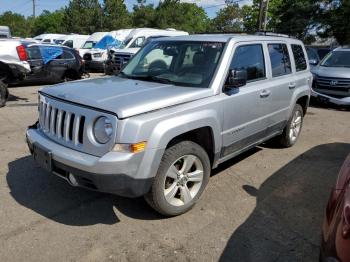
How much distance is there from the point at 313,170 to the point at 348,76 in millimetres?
5969

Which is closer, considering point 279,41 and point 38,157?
point 38,157

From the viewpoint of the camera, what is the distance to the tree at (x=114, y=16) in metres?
48.2

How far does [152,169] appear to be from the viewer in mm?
3492

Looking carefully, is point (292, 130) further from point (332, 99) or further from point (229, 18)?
point (229, 18)

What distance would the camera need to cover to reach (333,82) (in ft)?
35.3

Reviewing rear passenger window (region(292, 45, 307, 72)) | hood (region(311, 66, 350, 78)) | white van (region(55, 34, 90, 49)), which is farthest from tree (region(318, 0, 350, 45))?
rear passenger window (region(292, 45, 307, 72))

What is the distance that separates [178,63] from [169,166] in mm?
1509

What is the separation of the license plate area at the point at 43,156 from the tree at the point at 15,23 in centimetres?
7991

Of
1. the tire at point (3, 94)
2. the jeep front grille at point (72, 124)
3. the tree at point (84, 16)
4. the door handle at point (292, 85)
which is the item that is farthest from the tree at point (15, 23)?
the jeep front grille at point (72, 124)

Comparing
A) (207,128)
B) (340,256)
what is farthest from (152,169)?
(340,256)

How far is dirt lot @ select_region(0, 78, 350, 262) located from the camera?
11.2 ft

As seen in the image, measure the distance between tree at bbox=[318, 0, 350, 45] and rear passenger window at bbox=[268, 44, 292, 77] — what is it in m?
29.1

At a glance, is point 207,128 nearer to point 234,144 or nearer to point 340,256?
point 234,144

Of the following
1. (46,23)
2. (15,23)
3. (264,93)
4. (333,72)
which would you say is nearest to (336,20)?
(333,72)
